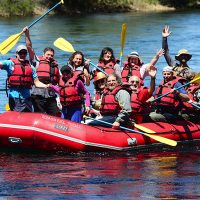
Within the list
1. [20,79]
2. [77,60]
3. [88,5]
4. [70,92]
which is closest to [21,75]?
[20,79]

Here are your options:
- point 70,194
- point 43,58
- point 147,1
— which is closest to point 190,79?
point 43,58

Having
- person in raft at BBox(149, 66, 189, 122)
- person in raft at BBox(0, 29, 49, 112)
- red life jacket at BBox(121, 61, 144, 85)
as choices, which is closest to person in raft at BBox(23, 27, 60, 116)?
person in raft at BBox(0, 29, 49, 112)

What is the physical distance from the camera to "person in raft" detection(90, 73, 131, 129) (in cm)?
861

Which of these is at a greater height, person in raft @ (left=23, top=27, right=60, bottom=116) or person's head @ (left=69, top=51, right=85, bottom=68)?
person's head @ (left=69, top=51, right=85, bottom=68)

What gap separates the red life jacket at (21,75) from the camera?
8.73m

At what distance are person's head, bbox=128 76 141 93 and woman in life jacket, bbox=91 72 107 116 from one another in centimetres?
40

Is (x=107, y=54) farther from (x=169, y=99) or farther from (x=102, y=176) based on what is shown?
(x=102, y=176)

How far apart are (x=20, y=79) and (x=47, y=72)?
1.48 feet

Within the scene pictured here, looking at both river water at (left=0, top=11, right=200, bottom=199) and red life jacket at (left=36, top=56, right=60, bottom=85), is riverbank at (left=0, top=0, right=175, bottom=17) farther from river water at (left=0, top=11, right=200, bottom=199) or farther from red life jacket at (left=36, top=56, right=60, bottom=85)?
river water at (left=0, top=11, right=200, bottom=199)

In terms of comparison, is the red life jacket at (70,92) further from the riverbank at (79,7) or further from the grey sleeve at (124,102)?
the riverbank at (79,7)

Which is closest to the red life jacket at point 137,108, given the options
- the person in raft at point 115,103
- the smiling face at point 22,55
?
the person in raft at point 115,103

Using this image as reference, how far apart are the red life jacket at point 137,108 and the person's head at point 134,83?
0.20 feet

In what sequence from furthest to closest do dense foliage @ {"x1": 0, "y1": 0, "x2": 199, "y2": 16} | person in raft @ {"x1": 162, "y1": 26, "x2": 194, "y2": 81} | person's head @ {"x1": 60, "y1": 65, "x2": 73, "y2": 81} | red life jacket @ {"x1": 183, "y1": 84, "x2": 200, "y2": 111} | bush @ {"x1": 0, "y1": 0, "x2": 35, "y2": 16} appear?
dense foliage @ {"x1": 0, "y1": 0, "x2": 199, "y2": 16}
bush @ {"x1": 0, "y1": 0, "x2": 35, "y2": 16}
person in raft @ {"x1": 162, "y1": 26, "x2": 194, "y2": 81}
red life jacket @ {"x1": 183, "y1": 84, "x2": 200, "y2": 111}
person's head @ {"x1": 60, "y1": 65, "x2": 73, "y2": 81}

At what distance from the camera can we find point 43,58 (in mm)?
9156
